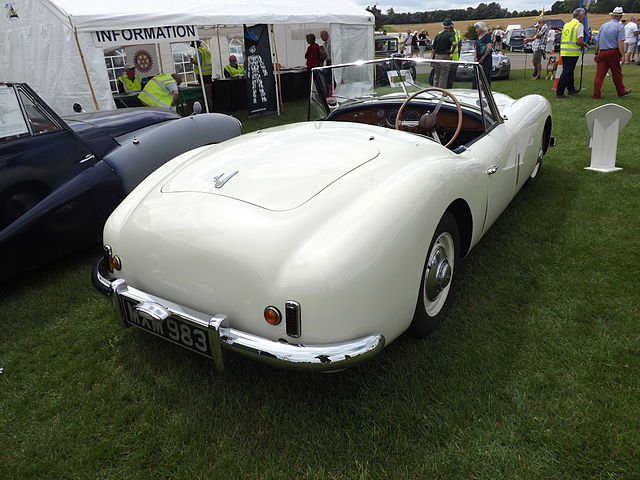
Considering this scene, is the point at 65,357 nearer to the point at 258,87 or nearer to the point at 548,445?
the point at 548,445

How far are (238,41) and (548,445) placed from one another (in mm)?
15366

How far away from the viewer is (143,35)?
25.9 ft

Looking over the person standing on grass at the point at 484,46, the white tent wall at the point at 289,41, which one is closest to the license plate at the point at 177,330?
the person standing on grass at the point at 484,46

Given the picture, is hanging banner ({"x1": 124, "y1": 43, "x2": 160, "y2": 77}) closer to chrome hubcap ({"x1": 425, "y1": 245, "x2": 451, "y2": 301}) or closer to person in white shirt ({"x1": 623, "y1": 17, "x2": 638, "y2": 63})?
chrome hubcap ({"x1": 425, "y1": 245, "x2": 451, "y2": 301})

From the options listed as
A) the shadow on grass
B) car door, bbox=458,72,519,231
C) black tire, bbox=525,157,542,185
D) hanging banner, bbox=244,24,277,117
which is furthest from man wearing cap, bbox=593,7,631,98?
the shadow on grass

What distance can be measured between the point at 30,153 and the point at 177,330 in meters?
2.18

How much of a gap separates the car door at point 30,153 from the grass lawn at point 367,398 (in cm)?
67

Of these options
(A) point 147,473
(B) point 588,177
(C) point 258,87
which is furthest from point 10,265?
(C) point 258,87

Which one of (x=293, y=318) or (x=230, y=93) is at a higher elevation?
(x=293, y=318)

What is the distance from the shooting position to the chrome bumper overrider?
175cm

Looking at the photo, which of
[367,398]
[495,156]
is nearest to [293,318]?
[367,398]

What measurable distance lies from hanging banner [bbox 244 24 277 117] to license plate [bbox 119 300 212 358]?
28.1 ft

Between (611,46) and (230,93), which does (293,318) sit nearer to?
(611,46)

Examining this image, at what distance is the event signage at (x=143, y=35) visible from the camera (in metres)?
7.48
